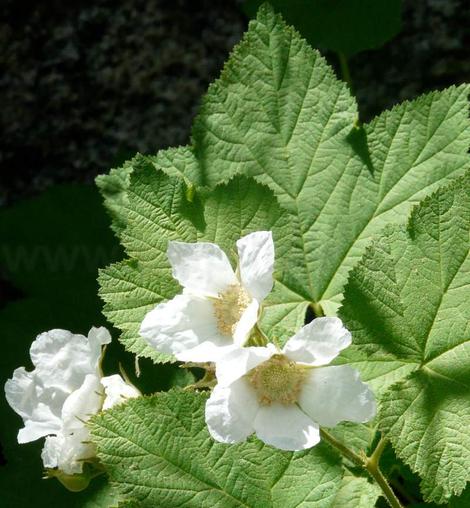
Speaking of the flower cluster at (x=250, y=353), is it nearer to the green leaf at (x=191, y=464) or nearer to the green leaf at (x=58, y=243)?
the green leaf at (x=191, y=464)

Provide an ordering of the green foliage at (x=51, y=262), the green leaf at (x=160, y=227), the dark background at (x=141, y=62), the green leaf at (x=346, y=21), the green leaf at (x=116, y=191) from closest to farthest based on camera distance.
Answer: the green leaf at (x=160, y=227), the green leaf at (x=116, y=191), the green leaf at (x=346, y=21), the green foliage at (x=51, y=262), the dark background at (x=141, y=62)

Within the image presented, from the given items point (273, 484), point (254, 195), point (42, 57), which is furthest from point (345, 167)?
point (42, 57)

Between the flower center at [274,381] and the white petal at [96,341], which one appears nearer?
the flower center at [274,381]

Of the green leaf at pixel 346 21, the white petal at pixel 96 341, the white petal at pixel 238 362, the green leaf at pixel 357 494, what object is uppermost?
the green leaf at pixel 346 21

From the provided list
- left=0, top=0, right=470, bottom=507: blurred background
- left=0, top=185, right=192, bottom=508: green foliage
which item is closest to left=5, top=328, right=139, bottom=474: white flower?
left=0, top=185, right=192, bottom=508: green foliage

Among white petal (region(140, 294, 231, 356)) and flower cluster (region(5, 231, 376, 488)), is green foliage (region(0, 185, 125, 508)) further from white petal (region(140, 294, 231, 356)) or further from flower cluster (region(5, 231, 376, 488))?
white petal (region(140, 294, 231, 356))

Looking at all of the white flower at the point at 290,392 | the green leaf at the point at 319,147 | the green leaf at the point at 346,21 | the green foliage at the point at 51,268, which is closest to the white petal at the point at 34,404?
the white flower at the point at 290,392
